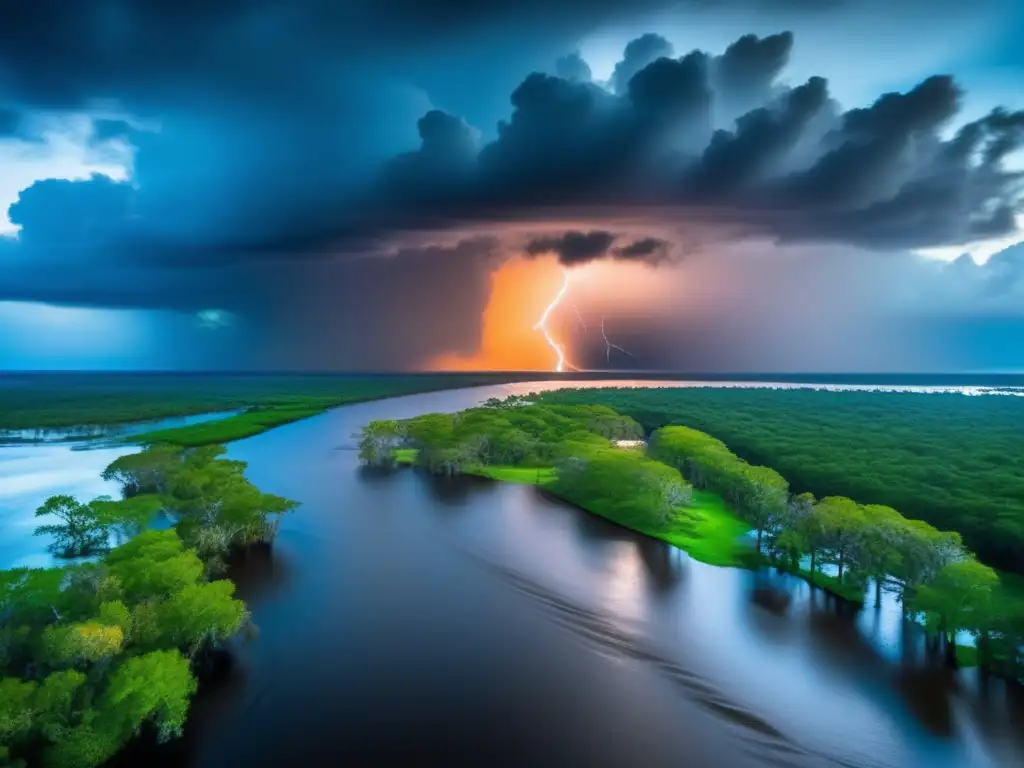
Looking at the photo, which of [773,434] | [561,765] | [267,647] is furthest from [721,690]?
[773,434]

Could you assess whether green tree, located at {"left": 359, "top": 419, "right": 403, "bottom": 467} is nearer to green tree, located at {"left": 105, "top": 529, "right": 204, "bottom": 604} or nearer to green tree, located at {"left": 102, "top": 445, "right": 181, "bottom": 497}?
green tree, located at {"left": 102, "top": 445, "right": 181, "bottom": 497}

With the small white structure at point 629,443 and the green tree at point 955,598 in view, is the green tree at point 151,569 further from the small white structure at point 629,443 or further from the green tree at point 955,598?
the small white structure at point 629,443

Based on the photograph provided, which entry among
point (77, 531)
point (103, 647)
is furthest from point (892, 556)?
point (77, 531)

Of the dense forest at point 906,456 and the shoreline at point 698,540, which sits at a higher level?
the dense forest at point 906,456

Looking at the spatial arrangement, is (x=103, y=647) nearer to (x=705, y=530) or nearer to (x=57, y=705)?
(x=57, y=705)

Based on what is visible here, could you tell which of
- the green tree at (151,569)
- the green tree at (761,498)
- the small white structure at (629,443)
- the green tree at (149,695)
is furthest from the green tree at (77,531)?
the small white structure at (629,443)

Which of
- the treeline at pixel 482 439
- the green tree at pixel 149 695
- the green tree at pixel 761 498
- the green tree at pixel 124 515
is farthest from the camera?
the treeline at pixel 482 439

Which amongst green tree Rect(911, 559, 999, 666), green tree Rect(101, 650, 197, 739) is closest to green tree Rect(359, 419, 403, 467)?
green tree Rect(101, 650, 197, 739)

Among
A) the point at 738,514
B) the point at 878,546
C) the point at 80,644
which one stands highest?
the point at 80,644
